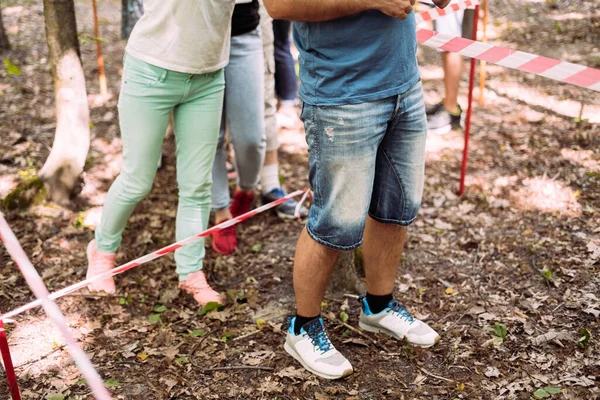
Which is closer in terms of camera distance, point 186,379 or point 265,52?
point 186,379

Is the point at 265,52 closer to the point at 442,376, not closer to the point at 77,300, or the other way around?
the point at 77,300

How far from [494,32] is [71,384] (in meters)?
7.58

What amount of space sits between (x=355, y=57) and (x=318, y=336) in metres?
1.30

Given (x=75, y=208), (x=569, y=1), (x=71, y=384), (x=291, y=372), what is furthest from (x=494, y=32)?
(x=71, y=384)

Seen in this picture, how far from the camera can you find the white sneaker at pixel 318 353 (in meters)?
2.73

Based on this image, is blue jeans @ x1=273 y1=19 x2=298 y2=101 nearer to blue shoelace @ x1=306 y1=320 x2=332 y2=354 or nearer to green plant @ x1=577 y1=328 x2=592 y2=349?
blue shoelace @ x1=306 y1=320 x2=332 y2=354

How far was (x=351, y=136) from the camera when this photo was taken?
91.7 inches

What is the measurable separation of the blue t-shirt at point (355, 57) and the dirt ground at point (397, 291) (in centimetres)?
132

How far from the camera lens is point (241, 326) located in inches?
125

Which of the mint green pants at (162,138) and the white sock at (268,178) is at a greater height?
the mint green pants at (162,138)

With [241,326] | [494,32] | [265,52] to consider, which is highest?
[265,52]

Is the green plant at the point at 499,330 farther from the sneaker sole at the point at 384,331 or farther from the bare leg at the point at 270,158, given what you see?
the bare leg at the point at 270,158

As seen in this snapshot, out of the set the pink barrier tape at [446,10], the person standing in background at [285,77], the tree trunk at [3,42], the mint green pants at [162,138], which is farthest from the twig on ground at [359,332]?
the tree trunk at [3,42]

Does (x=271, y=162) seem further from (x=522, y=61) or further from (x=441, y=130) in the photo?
(x=522, y=61)
